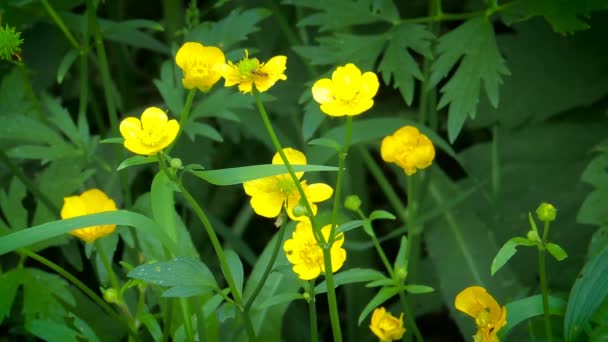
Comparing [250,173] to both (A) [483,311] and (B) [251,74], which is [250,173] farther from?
(A) [483,311]

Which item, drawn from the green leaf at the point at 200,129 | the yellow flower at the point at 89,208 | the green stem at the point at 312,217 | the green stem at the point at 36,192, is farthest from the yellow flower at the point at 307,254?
the green stem at the point at 36,192

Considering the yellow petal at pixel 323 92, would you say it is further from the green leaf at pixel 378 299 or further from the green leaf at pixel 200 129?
the green leaf at pixel 200 129

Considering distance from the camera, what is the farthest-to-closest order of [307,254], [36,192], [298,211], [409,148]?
[36,192], [409,148], [307,254], [298,211]

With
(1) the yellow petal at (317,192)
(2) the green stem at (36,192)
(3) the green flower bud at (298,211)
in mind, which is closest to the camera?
(3) the green flower bud at (298,211)

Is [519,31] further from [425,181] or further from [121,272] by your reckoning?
[121,272]

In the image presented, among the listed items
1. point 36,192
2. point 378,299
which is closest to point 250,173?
point 378,299

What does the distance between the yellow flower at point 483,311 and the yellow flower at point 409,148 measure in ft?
0.62

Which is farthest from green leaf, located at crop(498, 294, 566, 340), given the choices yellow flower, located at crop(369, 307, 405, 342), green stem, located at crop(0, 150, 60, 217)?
green stem, located at crop(0, 150, 60, 217)

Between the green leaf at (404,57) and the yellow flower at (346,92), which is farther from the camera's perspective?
the green leaf at (404,57)

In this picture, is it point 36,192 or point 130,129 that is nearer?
point 130,129

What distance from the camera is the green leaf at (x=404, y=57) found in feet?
4.32

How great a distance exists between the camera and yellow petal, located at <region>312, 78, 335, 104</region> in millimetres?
954

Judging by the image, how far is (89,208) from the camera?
1137 mm

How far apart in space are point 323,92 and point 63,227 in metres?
0.36
